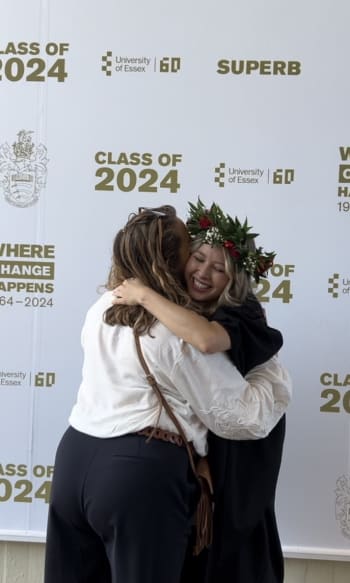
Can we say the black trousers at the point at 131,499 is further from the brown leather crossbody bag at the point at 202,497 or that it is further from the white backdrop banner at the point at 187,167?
the white backdrop banner at the point at 187,167

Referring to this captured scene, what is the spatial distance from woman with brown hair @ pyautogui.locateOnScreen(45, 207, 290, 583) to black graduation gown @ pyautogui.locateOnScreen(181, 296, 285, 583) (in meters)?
0.07

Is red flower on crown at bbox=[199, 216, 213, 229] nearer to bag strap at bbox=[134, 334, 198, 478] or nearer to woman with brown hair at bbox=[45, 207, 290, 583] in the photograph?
woman with brown hair at bbox=[45, 207, 290, 583]

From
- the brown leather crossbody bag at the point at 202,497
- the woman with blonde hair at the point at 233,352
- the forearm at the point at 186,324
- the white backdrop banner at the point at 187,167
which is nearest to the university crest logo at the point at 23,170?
the white backdrop banner at the point at 187,167

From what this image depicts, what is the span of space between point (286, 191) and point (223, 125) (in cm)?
29

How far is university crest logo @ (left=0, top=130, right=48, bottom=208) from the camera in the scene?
2.45m

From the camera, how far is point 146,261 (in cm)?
172

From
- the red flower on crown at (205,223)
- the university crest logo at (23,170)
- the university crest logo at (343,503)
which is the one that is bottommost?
the university crest logo at (343,503)

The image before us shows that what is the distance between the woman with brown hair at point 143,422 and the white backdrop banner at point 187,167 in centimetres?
67

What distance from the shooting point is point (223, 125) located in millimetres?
2396

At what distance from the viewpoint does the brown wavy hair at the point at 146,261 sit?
5.56ft

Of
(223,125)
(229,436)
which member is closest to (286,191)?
(223,125)

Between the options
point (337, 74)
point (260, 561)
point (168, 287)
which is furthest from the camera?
point (337, 74)

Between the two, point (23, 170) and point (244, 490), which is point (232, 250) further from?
point (23, 170)

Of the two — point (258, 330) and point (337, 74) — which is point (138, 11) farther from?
point (258, 330)
